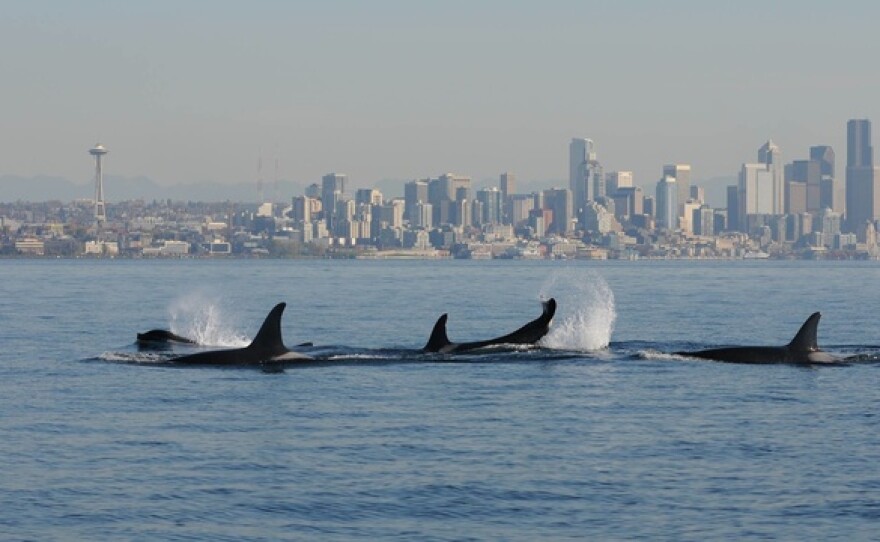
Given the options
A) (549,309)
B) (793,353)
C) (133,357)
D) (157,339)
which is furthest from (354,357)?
(793,353)

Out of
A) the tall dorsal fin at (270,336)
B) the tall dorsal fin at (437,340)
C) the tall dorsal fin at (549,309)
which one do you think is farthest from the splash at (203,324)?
the tall dorsal fin at (270,336)

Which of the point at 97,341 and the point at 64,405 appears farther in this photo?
the point at 97,341

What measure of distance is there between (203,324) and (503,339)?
1185 inches

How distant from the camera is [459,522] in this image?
79.7 ft

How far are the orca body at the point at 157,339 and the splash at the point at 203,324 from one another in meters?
1.64

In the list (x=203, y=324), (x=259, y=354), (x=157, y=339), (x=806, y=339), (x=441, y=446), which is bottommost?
(x=203, y=324)

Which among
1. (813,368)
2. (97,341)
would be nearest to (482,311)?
(97,341)

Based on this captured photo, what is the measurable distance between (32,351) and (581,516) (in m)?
31.7

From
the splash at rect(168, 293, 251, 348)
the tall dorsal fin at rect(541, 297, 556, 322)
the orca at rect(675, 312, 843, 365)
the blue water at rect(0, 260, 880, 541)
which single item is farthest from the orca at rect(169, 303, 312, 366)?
the splash at rect(168, 293, 251, 348)

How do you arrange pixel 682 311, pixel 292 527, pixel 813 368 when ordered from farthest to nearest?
1. pixel 682 311
2. pixel 813 368
3. pixel 292 527

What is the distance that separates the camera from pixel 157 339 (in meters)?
55.9

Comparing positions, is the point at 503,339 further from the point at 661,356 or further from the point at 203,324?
the point at 203,324

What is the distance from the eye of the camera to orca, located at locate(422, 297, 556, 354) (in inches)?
1940

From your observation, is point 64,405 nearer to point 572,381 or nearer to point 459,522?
point 572,381
